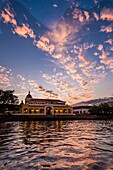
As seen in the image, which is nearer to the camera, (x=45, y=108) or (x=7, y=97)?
(x=7, y=97)

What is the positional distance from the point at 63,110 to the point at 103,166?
304 feet

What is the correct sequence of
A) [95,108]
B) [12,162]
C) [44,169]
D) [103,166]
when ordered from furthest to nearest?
1. [95,108]
2. [12,162]
3. [103,166]
4. [44,169]

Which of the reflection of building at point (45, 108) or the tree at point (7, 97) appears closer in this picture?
the tree at point (7, 97)

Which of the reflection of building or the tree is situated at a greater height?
the tree

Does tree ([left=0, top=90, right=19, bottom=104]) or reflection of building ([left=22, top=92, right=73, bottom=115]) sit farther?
reflection of building ([left=22, top=92, right=73, bottom=115])

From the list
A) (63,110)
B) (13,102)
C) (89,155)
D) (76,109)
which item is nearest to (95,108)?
(63,110)

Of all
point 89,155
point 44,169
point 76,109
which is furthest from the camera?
point 76,109

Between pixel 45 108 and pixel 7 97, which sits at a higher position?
pixel 7 97

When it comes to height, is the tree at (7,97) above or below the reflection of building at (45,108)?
above

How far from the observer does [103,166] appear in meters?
6.70

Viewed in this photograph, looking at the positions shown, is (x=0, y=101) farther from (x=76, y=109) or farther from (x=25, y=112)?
(x=76, y=109)

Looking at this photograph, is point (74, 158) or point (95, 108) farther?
point (95, 108)

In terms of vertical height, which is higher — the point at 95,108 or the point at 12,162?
the point at 95,108

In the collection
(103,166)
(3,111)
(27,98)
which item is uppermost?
(27,98)
